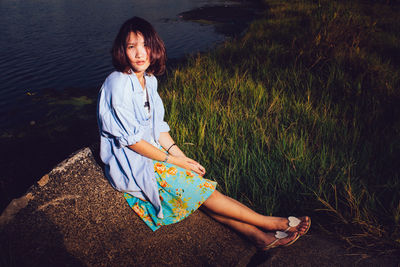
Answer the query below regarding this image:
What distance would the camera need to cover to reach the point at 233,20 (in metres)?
12.0

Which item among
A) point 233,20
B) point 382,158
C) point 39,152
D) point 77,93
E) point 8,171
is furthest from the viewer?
point 233,20

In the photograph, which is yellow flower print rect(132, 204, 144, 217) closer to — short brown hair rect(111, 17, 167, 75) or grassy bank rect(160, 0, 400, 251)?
grassy bank rect(160, 0, 400, 251)

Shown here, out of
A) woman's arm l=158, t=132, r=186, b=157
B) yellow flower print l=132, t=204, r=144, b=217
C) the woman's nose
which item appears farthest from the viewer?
woman's arm l=158, t=132, r=186, b=157

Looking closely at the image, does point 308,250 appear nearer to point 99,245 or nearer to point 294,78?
point 99,245

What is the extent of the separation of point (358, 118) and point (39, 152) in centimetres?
396

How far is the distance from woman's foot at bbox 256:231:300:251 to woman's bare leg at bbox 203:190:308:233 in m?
0.05

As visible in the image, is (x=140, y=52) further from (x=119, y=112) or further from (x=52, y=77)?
(x=52, y=77)

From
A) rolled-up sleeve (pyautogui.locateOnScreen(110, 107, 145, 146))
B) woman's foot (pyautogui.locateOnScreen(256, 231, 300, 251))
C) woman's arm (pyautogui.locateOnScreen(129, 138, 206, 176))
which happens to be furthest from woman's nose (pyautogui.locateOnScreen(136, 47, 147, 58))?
woman's foot (pyautogui.locateOnScreen(256, 231, 300, 251))

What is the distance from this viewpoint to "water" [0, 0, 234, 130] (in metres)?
4.88

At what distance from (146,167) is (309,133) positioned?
153 centimetres

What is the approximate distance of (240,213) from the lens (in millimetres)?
1458

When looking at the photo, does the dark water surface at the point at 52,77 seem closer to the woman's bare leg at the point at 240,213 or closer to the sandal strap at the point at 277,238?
the woman's bare leg at the point at 240,213

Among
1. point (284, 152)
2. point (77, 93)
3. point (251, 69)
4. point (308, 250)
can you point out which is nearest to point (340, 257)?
point (308, 250)

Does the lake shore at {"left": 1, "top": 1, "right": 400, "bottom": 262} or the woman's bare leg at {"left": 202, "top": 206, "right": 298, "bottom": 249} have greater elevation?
the lake shore at {"left": 1, "top": 1, "right": 400, "bottom": 262}
